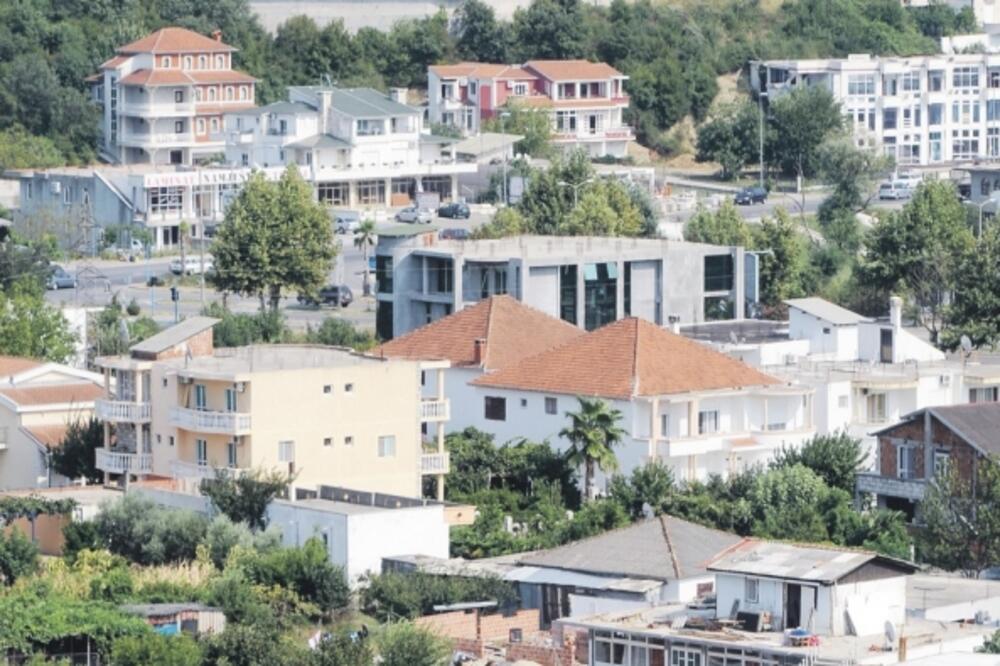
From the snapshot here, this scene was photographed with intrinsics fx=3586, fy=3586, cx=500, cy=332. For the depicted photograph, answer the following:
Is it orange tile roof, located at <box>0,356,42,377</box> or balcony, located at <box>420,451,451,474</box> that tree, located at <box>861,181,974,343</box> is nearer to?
orange tile roof, located at <box>0,356,42,377</box>

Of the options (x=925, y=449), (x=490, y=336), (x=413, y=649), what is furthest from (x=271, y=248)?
(x=413, y=649)

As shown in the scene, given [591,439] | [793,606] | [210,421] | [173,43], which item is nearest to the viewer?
[793,606]

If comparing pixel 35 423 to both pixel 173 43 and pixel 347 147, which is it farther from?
pixel 173 43

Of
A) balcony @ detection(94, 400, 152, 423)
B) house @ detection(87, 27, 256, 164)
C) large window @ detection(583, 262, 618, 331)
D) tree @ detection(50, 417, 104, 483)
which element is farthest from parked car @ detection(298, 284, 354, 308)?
balcony @ detection(94, 400, 152, 423)

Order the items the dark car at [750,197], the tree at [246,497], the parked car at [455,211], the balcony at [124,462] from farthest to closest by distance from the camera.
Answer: the dark car at [750,197] < the parked car at [455,211] < the balcony at [124,462] < the tree at [246,497]

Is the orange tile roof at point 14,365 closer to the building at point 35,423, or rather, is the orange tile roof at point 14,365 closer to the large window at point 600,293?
the building at point 35,423

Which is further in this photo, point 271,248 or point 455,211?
point 455,211

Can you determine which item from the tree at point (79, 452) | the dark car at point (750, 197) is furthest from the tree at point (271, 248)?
the dark car at point (750, 197)
